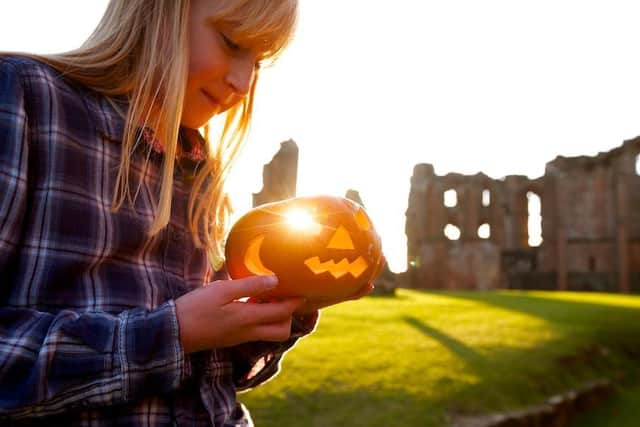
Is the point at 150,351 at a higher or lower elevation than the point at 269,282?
lower

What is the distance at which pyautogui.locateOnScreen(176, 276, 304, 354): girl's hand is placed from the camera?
1198 millimetres

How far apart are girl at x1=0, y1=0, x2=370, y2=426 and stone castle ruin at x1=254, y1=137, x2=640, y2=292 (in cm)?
2691

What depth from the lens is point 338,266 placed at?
167cm

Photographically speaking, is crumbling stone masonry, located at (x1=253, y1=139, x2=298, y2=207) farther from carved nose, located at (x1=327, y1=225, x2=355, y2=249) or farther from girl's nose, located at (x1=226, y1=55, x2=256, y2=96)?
girl's nose, located at (x1=226, y1=55, x2=256, y2=96)

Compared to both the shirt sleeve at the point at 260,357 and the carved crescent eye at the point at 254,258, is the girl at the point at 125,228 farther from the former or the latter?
the carved crescent eye at the point at 254,258

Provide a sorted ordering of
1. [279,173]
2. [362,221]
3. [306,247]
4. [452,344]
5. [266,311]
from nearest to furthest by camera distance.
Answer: [266,311] < [306,247] < [362,221] < [452,344] < [279,173]

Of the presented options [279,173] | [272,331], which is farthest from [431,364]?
[279,173]

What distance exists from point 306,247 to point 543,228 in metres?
33.8

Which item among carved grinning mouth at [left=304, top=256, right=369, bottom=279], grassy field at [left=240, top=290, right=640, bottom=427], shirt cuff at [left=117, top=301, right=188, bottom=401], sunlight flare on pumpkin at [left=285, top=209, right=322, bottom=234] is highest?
sunlight flare on pumpkin at [left=285, top=209, right=322, bottom=234]

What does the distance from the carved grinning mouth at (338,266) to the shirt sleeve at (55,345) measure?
0.52m

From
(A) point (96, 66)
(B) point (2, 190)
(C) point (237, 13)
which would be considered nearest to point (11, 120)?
(B) point (2, 190)

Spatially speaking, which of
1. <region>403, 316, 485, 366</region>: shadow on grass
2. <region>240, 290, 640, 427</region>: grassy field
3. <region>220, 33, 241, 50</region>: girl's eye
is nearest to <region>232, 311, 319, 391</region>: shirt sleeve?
<region>220, 33, 241, 50</region>: girl's eye

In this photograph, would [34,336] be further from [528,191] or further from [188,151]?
[528,191]

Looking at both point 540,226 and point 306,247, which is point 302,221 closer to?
point 306,247
